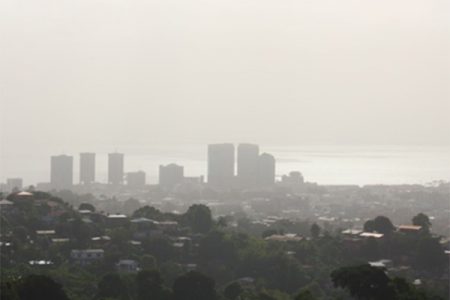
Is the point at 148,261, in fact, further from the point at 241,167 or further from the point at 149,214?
the point at 241,167

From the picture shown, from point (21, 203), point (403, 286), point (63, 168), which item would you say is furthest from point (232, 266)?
point (63, 168)

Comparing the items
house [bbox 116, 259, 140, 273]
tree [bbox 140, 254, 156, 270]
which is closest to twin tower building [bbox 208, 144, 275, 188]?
tree [bbox 140, 254, 156, 270]

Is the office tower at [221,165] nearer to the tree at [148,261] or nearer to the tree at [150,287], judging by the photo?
the tree at [148,261]

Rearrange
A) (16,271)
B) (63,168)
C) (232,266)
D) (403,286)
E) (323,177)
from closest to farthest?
(403,286) → (16,271) → (232,266) → (63,168) → (323,177)

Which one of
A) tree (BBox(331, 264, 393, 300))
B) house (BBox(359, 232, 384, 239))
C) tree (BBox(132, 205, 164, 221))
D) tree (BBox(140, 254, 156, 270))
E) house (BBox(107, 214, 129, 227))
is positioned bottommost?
tree (BBox(140, 254, 156, 270))

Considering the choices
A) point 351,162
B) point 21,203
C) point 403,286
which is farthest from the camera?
point 351,162

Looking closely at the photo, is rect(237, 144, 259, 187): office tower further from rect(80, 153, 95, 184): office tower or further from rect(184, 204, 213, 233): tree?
rect(184, 204, 213, 233): tree

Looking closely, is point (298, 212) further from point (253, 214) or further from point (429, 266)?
point (429, 266)

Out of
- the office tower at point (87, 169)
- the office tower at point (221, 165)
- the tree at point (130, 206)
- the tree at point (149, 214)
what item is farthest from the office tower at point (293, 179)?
the tree at point (149, 214)
